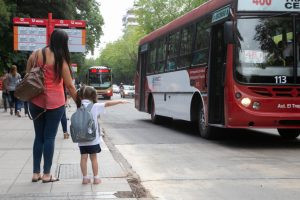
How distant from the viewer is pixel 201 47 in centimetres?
1281

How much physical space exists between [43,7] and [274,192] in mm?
29724

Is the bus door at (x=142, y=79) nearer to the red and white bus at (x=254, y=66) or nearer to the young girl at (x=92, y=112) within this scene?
the red and white bus at (x=254, y=66)

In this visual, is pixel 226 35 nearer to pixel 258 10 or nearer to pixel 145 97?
pixel 258 10

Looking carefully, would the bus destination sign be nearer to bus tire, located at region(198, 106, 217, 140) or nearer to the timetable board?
bus tire, located at region(198, 106, 217, 140)

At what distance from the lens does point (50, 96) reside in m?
6.54

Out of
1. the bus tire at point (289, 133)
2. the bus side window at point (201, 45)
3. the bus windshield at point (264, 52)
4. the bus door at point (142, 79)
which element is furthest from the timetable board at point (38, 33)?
the bus windshield at point (264, 52)

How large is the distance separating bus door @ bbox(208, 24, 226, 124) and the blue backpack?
18.1 feet

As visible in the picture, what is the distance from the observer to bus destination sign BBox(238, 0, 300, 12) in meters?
10.9

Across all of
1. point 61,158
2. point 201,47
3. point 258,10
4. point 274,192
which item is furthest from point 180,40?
point 274,192

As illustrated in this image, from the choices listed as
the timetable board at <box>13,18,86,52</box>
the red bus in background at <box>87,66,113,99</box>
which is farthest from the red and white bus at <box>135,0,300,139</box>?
the red bus in background at <box>87,66,113,99</box>

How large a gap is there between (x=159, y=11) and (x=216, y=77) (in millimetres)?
55947

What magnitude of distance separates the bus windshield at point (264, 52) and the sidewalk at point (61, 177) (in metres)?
3.29

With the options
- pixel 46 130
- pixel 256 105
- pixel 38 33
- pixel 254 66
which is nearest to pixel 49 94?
pixel 46 130

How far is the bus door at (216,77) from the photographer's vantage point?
1161cm
